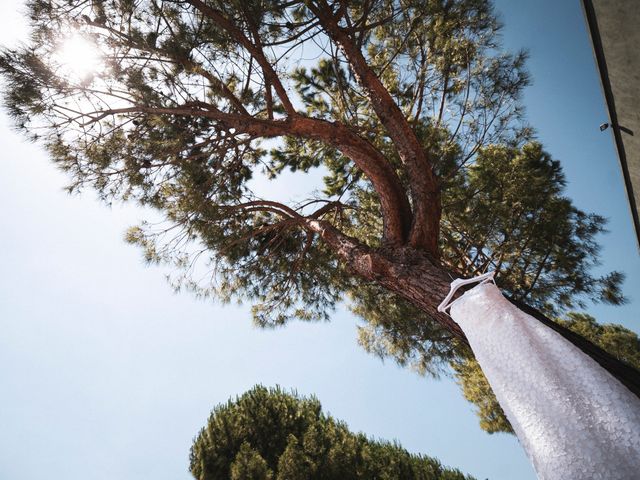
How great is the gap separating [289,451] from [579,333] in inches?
186

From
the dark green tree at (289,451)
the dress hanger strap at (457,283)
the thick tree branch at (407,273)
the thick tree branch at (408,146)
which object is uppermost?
the thick tree branch at (408,146)

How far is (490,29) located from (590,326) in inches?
187

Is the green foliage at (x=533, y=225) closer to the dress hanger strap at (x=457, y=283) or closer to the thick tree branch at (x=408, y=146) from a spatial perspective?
the thick tree branch at (x=408, y=146)

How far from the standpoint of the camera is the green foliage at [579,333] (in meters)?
4.73

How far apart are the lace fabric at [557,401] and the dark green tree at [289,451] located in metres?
3.63

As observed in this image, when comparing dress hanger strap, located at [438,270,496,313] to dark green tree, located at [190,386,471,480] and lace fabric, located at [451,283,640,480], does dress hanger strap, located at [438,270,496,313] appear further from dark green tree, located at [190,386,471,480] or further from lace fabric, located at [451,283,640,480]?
dark green tree, located at [190,386,471,480]

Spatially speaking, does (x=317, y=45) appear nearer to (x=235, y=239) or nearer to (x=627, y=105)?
(x=235, y=239)

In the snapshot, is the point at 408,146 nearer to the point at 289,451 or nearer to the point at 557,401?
the point at 557,401

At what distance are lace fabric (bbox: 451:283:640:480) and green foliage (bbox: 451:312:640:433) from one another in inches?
131

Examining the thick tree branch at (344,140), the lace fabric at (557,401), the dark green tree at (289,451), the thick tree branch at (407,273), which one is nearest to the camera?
the lace fabric at (557,401)

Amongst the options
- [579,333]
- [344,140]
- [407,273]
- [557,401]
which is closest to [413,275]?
[407,273]

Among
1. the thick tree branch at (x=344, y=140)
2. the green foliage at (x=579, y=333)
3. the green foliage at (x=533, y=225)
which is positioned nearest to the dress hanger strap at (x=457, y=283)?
the thick tree branch at (x=344, y=140)

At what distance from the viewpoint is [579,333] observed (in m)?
5.22

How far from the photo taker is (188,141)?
309 cm
